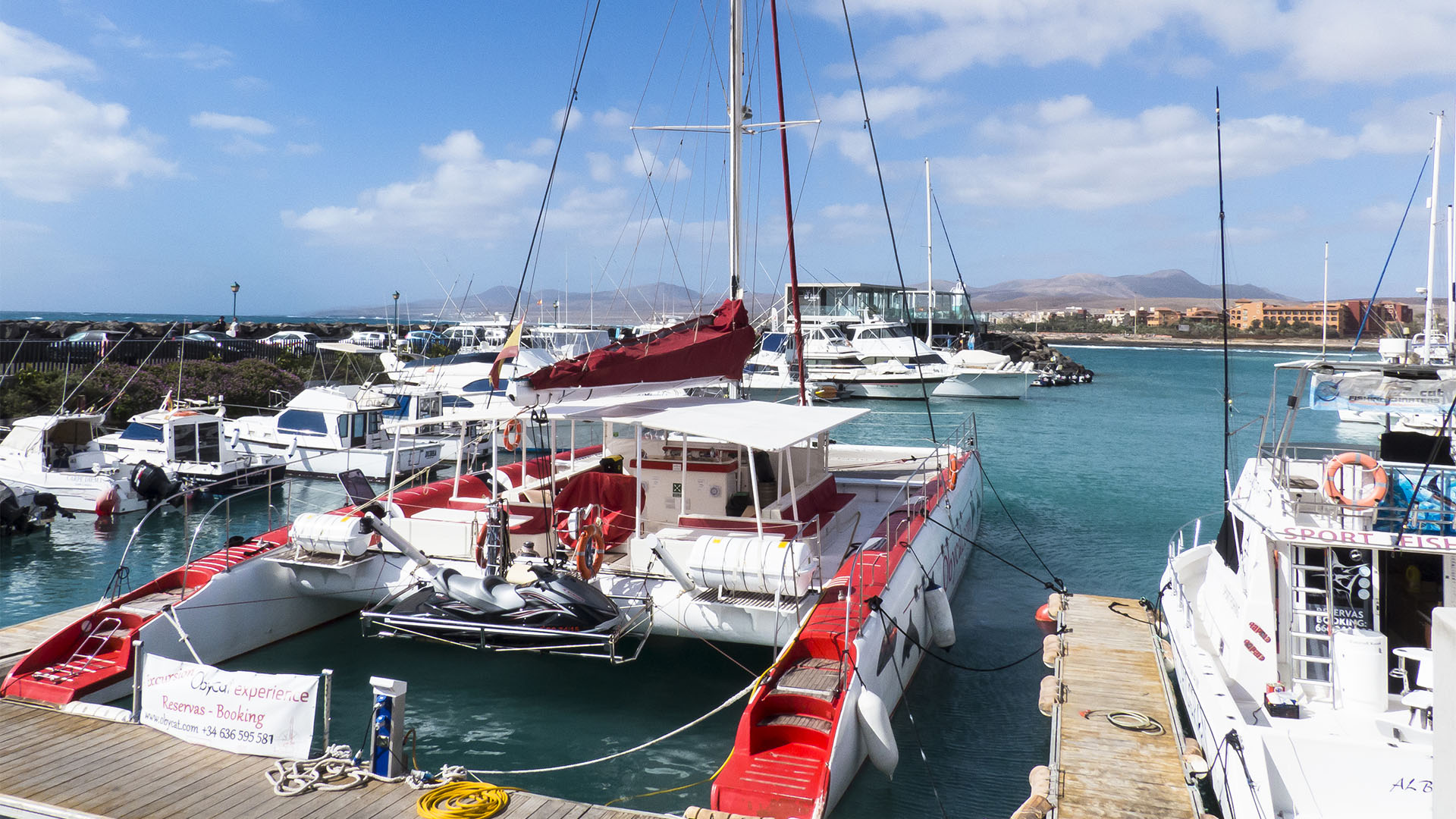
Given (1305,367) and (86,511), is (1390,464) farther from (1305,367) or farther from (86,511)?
(86,511)

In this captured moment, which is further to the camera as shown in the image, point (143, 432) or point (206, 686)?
point (143, 432)

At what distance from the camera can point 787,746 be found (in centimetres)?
756

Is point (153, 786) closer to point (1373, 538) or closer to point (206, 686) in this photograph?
point (206, 686)

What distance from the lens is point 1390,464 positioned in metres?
7.93

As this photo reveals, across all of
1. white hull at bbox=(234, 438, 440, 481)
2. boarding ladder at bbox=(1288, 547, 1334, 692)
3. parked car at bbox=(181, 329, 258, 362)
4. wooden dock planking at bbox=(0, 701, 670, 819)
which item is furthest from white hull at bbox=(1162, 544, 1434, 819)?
parked car at bbox=(181, 329, 258, 362)

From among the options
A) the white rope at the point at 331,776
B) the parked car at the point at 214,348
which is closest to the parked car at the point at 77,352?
the parked car at the point at 214,348

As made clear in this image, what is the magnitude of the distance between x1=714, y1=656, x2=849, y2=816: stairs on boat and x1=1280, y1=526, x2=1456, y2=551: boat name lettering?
369cm

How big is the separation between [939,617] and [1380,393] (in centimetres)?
509

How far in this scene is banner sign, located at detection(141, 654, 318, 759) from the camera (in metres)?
7.43

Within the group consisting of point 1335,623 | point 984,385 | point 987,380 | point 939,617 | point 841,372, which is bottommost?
point 939,617

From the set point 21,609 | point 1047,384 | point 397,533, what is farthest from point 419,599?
point 1047,384

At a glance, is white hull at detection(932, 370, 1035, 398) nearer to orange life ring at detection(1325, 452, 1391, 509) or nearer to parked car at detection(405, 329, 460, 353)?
parked car at detection(405, 329, 460, 353)

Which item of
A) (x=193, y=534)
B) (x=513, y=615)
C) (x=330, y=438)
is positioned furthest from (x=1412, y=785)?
(x=330, y=438)

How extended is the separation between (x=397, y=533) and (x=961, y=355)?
1897 inches
